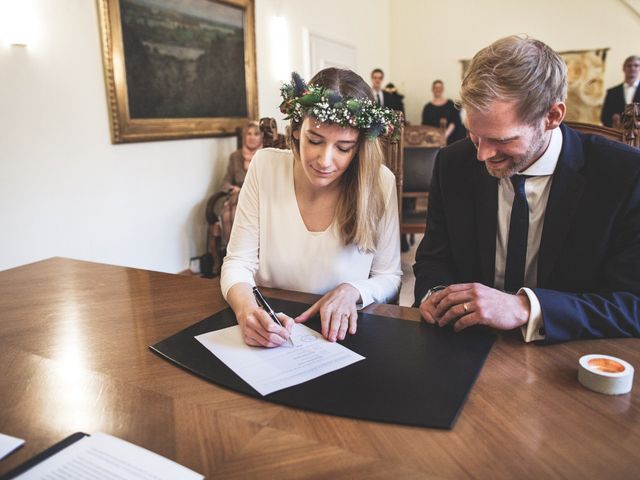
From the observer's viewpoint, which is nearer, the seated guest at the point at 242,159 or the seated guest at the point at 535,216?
the seated guest at the point at 535,216

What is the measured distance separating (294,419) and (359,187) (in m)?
0.83

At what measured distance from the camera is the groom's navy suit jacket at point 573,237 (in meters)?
1.04

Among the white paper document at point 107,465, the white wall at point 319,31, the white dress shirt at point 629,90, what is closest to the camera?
the white paper document at point 107,465

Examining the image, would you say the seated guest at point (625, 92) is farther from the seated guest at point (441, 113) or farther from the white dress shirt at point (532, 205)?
the white dress shirt at point (532, 205)

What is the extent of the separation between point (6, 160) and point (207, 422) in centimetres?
257

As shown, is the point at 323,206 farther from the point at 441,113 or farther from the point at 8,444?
the point at 441,113

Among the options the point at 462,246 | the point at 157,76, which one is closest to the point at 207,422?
the point at 462,246

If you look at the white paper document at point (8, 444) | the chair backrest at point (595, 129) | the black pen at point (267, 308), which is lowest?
the white paper document at point (8, 444)

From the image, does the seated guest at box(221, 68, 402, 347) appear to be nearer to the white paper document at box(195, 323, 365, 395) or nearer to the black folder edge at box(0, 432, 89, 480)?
the white paper document at box(195, 323, 365, 395)

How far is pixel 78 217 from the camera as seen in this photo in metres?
3.19

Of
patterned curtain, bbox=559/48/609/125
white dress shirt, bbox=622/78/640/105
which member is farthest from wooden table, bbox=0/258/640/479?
patterned curtain, bbox=559/48/609/125

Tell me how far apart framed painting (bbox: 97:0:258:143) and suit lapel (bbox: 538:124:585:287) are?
2.95 metres

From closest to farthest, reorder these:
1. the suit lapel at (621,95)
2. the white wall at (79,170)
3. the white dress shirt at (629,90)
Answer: the white wall at (79,170)
the white dress shirt at (629,90)
the suit lapel at (621,95)

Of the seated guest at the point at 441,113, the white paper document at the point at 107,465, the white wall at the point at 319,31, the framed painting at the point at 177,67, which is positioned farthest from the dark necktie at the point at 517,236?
the seated guest at the point at 441,113
